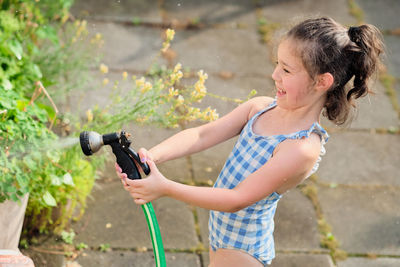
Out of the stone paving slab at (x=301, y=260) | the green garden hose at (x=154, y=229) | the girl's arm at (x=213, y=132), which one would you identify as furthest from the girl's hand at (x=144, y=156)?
the stone paving slab at (x=301, y=260)

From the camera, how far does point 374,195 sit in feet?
11.4

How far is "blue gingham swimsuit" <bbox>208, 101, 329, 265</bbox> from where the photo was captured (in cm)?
208

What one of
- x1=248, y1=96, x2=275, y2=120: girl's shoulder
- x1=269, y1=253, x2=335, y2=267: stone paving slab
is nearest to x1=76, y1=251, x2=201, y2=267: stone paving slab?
x1=269, y1=253, x2=335, y2=267: stone paving slab

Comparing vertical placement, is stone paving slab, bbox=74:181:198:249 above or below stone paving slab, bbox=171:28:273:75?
below

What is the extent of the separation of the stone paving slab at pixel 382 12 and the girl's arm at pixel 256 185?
3532 mm

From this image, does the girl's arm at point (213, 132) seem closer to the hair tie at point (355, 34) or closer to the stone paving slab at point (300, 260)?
the hair tie at point (355, 34)

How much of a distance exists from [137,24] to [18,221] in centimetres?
252

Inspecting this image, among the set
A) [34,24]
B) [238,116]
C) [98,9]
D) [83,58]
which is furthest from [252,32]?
[238,116]

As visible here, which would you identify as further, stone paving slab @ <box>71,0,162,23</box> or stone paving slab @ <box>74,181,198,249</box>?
stone paving slab @ <box>71,0,162,23</box>

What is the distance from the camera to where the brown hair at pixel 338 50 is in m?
1.89

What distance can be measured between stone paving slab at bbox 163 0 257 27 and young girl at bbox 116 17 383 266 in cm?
292

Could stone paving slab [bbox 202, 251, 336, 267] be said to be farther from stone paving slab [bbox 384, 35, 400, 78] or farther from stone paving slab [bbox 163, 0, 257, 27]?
stone paving slab [bbox 163, 0, 257, 27]

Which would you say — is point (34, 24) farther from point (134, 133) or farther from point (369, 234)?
point (369, 234)

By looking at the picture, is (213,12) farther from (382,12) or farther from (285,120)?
(285,120)
